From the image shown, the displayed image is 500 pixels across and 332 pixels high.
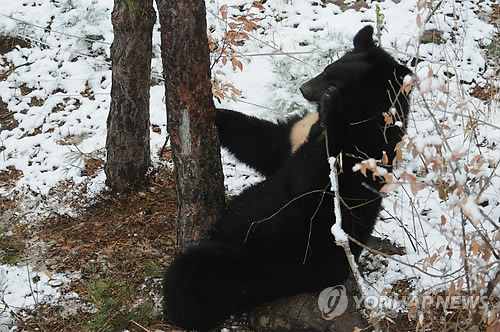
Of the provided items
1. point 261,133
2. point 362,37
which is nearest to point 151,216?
point 261,133

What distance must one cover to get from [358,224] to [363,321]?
25.4 inches

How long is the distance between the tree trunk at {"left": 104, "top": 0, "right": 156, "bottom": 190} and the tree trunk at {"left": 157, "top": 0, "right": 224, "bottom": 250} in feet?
2.94

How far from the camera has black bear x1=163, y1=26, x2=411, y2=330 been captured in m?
3.94

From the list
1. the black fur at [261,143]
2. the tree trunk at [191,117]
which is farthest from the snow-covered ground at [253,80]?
the tree trunk at [191,117]

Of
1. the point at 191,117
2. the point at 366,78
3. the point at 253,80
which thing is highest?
the point at 366,78

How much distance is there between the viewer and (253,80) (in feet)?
22.4

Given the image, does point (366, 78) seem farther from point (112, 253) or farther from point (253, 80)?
point (253, 80)

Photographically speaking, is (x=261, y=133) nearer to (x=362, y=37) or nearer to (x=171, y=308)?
(x=362, y=37)

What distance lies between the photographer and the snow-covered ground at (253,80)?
5.41 metres

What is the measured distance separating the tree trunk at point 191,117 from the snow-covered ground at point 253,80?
54.0 inches

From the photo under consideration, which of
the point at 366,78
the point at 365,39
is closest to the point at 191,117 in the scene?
the point at 366,78

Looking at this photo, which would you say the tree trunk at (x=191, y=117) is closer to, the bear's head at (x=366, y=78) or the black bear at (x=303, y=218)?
the black bear at (x=303, y=218)

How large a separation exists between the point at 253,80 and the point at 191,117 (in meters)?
3.14

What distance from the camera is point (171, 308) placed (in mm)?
3875
